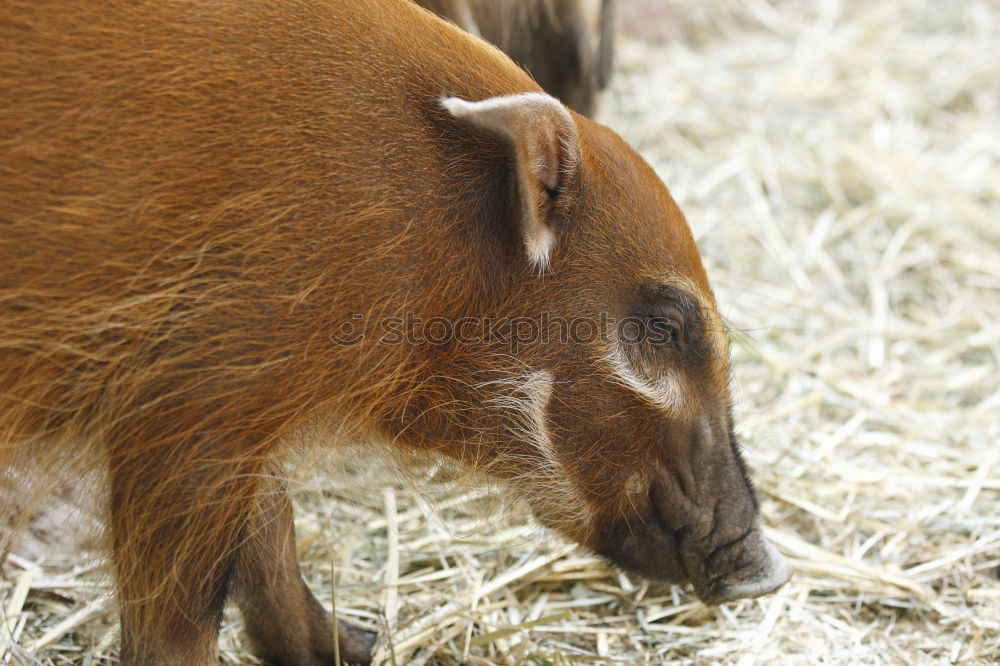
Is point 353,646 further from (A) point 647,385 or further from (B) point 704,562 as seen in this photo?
(A) point 647,385

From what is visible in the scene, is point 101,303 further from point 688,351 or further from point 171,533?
point 688,351

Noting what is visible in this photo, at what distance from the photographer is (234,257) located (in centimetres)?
195

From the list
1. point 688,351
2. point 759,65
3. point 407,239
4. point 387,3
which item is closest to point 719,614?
point 688,351

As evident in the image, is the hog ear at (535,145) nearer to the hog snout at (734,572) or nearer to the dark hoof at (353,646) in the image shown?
A: the hog snout at (734,572)

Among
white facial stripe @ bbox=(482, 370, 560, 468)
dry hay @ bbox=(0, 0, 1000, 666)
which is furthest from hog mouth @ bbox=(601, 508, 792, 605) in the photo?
white facial stripe @ bbox=(482, 370, 560, 468)

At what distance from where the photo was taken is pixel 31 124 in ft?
6.13

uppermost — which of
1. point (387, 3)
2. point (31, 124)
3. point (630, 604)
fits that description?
point (387, 3)

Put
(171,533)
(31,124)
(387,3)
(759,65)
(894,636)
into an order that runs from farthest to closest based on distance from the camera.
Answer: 1. (759,65)
2. (894,636)
3. (387,3)
4. (171,533)
5. (31,124)

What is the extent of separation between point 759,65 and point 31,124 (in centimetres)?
568

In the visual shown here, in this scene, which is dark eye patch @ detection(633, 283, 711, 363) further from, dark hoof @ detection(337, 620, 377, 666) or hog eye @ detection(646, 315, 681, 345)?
dark hoof @ detection(337, 620, 377, 666)

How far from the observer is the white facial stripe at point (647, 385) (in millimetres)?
2279

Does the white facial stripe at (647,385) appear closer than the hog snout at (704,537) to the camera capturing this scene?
Yes

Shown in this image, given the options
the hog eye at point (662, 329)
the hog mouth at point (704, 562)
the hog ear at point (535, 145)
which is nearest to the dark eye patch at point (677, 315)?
the hog eye at point (662, 329)

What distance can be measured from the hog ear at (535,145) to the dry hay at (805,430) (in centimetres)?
68
